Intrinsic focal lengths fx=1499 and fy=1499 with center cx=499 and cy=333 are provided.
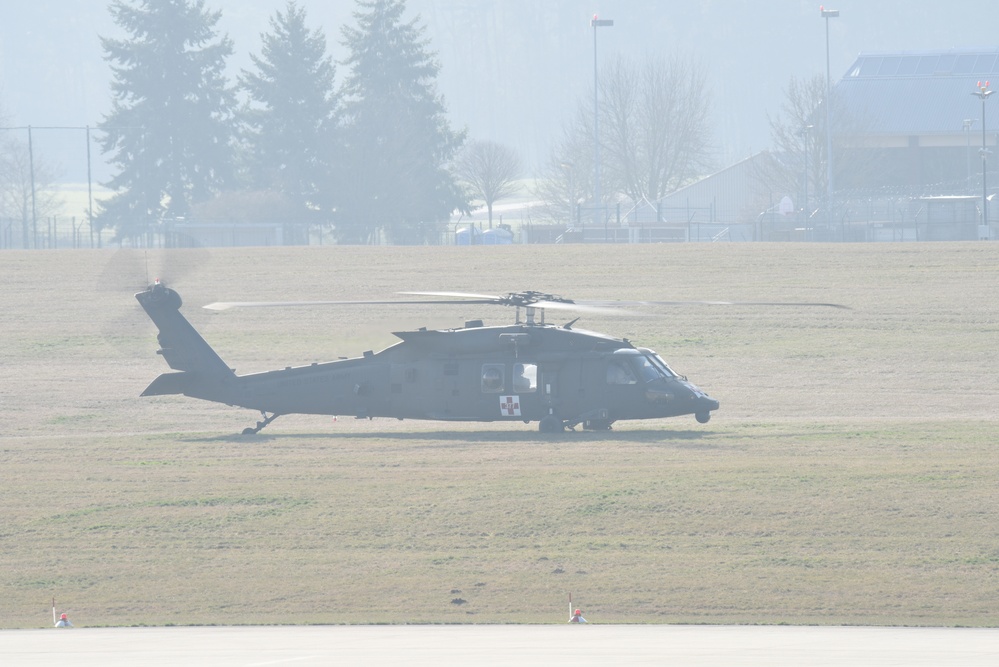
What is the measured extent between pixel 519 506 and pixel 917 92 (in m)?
91.6

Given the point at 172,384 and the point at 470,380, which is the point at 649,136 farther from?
the point at 172,384

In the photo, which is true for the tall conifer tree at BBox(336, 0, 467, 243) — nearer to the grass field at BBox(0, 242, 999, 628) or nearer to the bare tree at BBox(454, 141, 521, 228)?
the bare tree at BBox(454, 141, 521, 228)

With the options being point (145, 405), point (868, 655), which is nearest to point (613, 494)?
point (868, 655)

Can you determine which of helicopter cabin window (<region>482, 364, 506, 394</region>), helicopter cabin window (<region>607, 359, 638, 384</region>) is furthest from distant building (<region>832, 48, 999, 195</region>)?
helicopter cabin window (<region>482, 364, 506, 394</region>)

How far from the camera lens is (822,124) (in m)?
97.7

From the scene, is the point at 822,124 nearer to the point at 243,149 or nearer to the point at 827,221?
the point at 827,221

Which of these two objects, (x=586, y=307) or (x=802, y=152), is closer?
(x=586, y=307)

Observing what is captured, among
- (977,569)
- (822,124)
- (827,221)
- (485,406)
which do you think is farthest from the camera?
(822,124)

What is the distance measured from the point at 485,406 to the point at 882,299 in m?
23.0

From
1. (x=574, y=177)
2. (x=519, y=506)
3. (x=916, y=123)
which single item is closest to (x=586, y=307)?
(x=519, y=506)

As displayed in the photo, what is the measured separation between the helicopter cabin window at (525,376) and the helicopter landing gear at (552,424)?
59 centimetres

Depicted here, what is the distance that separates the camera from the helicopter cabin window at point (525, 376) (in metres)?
25.2

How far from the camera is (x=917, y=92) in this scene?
105750 mm

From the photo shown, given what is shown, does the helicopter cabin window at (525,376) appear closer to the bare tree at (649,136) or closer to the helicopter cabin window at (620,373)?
the helicopter cabin window at (620,373)
